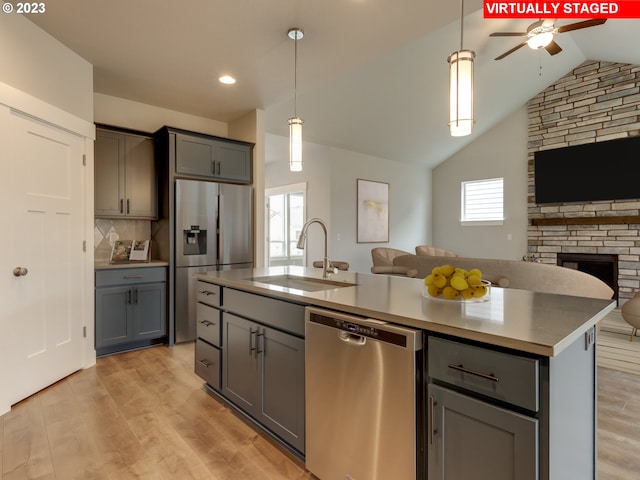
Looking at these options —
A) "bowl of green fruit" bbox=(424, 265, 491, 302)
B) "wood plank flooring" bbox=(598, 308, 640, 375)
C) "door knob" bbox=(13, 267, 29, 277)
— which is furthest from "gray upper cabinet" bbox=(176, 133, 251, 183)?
"wood plank flooring" bbox=(598, 308, 640, 375)

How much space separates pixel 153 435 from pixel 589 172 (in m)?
7.00

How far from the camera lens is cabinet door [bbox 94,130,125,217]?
11.3 ft

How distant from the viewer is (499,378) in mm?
1036

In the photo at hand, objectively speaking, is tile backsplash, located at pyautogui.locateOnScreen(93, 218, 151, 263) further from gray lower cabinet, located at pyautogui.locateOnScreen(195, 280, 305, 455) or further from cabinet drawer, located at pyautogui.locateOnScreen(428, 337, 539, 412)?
cabinet drawer, located at pyautogui.locateOnScreen(428, 337, 539, 412)

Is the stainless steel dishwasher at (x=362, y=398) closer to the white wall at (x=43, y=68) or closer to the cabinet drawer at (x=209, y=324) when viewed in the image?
the cabinet drawer at (x=209, y=324)

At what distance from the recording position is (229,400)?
90.7 inches

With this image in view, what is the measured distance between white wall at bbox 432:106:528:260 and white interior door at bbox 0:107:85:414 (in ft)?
22.7

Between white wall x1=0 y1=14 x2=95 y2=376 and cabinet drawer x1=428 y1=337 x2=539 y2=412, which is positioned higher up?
white wall x1=0 y1=14 x2=95 y2=376

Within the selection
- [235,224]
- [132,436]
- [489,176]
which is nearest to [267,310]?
[132,436]

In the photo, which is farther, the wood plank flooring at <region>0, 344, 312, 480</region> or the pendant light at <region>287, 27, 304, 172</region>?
the pendant light at <region>287, 27, 304, 172</region>

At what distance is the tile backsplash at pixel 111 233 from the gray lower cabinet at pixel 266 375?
7.41 ft

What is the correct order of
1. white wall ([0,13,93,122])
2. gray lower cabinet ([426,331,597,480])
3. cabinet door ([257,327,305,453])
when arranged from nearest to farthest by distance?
gray lower cabinet ([426,331,597,480])
cabinet door ([257,327,305,453])
white wall ([0,13,93,122])

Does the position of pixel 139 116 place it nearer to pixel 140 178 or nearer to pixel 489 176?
pixel 140 178

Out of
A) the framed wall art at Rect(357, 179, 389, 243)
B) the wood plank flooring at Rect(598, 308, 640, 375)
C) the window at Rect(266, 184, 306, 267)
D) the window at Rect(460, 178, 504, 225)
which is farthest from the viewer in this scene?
the window at Rect(266, 184, 306, 267)
